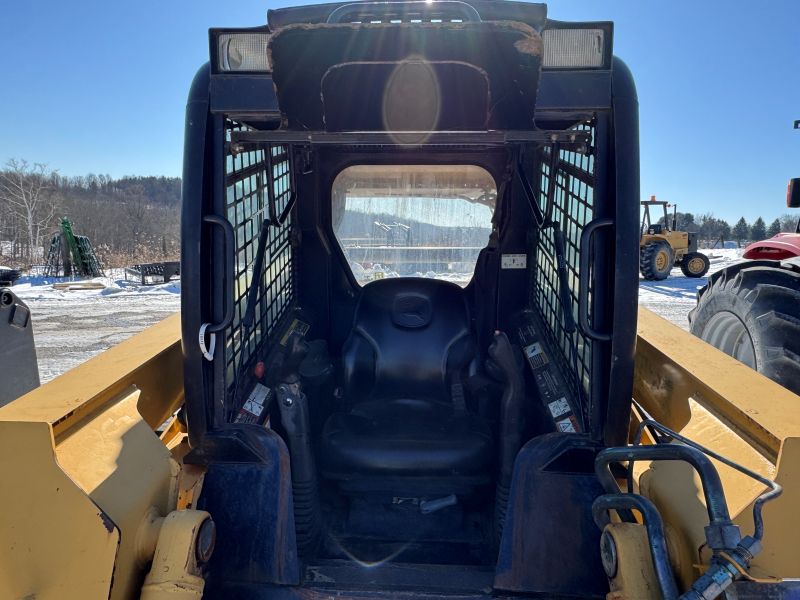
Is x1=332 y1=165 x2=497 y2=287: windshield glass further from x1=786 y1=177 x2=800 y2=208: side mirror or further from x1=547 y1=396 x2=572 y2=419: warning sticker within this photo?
x1=786 y1=177 x2=800 y2=208: side mirror

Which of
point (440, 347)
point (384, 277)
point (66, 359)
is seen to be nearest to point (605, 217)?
point (440, 347)

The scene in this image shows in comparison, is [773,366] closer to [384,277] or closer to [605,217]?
[605,217]

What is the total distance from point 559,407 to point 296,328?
1.31 meters

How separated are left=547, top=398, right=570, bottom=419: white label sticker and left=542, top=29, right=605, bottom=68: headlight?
1178mm

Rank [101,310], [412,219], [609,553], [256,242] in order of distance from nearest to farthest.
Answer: [609,553] → [256,242] → [412,219] → [101,310]

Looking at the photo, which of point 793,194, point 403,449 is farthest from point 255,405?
point 793,194

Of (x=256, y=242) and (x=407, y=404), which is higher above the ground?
(x=256, y=242)

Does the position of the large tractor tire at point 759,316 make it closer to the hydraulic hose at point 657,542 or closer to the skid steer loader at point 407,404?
the skid steer loader at point 407,404

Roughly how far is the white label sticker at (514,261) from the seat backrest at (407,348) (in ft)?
1.32

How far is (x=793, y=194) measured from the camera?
11.4 ft

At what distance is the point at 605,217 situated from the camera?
164cm

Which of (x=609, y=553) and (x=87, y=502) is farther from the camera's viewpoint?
(x=609, y=553)

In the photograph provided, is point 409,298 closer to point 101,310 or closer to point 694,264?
point 101,310

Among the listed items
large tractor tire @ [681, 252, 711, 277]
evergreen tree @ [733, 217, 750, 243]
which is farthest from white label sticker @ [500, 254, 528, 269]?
evergreen tree @ [733, 217, 750, 243]
